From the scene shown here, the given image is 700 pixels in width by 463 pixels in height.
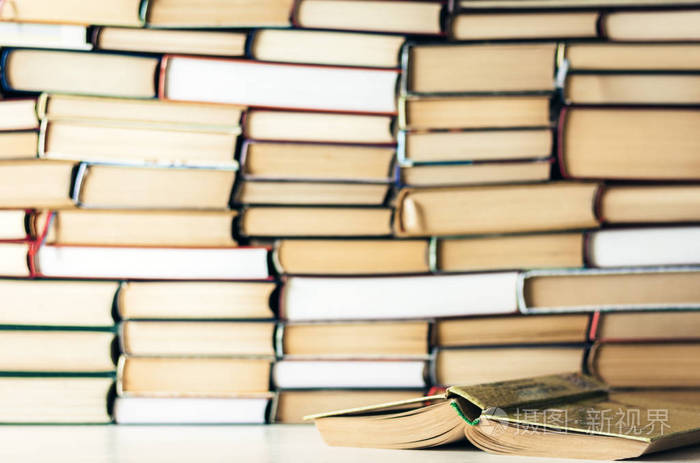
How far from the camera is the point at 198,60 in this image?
3.40 feet

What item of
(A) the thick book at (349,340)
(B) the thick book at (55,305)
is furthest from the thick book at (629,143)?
(B) the thick book at (55,305)

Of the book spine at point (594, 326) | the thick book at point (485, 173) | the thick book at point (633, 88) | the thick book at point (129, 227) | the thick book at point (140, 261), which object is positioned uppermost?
the thick book at point (633, 88)

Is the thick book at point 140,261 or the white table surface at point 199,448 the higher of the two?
the thick book at point 140,261

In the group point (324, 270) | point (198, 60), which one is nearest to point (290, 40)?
point (198, 60)

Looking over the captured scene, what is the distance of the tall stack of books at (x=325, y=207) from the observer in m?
1.02

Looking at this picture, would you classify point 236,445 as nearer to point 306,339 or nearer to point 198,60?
point 306,339

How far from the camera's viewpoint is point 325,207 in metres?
1.05

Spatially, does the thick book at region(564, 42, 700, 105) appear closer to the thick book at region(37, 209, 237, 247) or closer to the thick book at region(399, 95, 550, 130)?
the thick book at region(399, 95, 550, 130)

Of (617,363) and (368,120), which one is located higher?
(368,120)

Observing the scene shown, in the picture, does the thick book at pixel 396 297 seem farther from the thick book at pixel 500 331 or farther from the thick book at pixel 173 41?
the thick book at pixel 173 41

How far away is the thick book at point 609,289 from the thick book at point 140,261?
1.26 feet

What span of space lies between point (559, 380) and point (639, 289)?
215 millimetres

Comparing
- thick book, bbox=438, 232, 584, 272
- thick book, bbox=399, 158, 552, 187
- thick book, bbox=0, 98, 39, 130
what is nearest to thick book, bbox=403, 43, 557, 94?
thick book, bbox=399, 158, 552, 187

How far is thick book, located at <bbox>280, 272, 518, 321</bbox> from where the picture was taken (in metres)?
1.03
